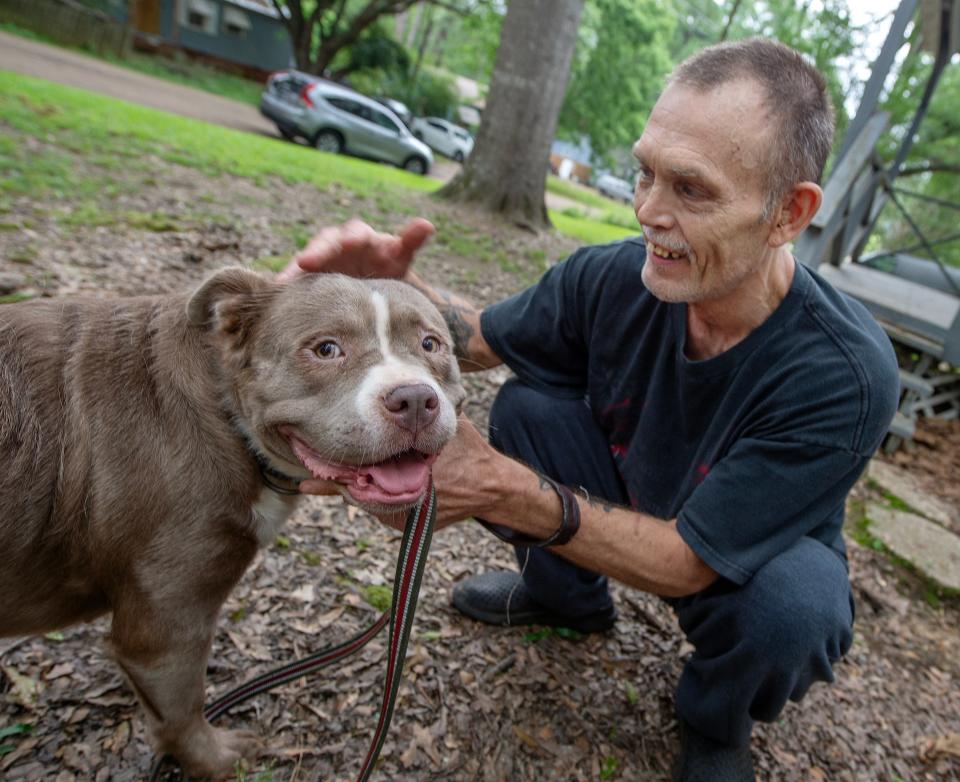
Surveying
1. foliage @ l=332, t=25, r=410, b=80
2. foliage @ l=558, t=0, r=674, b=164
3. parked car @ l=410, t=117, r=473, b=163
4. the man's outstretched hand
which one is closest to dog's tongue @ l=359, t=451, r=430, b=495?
the man's outstretched hand

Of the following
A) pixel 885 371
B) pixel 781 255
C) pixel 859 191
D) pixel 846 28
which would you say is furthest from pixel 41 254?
pixel 846 28

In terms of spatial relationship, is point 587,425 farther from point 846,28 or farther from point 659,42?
point 659,42

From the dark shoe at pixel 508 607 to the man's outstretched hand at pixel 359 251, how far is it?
1.58 metres

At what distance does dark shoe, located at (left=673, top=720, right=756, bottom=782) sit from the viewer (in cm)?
262

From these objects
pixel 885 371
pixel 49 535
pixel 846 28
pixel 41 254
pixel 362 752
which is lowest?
pixel 362 752

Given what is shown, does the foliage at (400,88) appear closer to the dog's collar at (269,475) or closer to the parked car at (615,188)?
the parked car at (615,188)

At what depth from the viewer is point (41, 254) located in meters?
4.95

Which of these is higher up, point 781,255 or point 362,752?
point 781,255

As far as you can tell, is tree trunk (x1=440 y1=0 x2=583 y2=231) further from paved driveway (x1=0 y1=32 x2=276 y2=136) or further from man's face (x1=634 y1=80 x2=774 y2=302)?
paved driveway (x1=0 y1=32 x2=276 y2=136)

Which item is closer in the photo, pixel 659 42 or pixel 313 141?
pixel 313 141

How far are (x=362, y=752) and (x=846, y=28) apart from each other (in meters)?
21.9

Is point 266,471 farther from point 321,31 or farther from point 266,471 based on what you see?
point 321,31

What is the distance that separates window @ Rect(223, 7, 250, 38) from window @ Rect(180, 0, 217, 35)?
1.71 feet

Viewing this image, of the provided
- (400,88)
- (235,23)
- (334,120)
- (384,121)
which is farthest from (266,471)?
(235,23)
